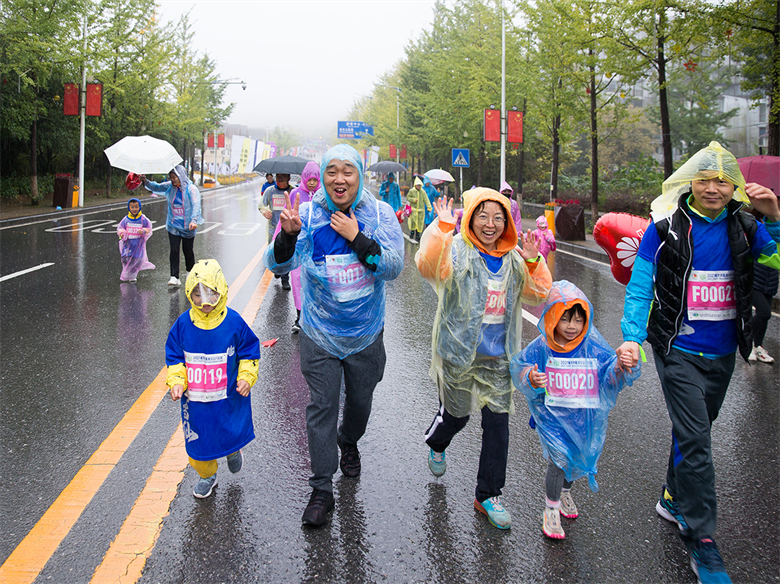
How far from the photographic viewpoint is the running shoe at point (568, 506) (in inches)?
127

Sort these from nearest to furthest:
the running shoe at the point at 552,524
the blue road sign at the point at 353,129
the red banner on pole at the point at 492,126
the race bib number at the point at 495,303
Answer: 1. the running shoe at the point at 552,524
2. the race bib number at the point at 495,303
3. the red banner on pole at the point at 492,126
4. the blue road sign at the point at 353,129

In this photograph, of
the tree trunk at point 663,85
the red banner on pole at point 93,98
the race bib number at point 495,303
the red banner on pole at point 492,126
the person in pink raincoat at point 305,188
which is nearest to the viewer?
the race bib number at point 495,303

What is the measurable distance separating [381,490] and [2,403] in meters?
2.94

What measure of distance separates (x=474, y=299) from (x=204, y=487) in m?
1.66

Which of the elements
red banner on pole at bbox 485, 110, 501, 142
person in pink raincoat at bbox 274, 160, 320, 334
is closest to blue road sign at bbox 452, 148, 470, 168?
red banner on pole at bbox 485, 110, 501, 142

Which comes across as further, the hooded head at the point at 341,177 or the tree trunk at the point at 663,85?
the tree trunk at the point at 663,85

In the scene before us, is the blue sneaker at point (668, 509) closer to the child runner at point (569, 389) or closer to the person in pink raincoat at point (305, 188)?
the child runner at point (569, 389)

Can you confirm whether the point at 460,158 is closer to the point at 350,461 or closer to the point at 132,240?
the point at 132,240

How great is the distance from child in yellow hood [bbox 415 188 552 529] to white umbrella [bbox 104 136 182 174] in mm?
6769

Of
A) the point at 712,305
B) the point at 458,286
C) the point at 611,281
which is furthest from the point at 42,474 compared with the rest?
the point at 611,281

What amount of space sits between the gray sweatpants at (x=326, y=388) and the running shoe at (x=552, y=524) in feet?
3.42

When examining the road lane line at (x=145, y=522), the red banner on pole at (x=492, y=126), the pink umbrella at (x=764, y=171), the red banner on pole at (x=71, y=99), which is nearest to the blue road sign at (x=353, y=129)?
the red banner on pole at (x=71, y=99)

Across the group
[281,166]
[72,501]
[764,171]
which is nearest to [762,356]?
[764,171]

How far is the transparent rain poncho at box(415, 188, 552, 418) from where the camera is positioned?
10.6 feet
